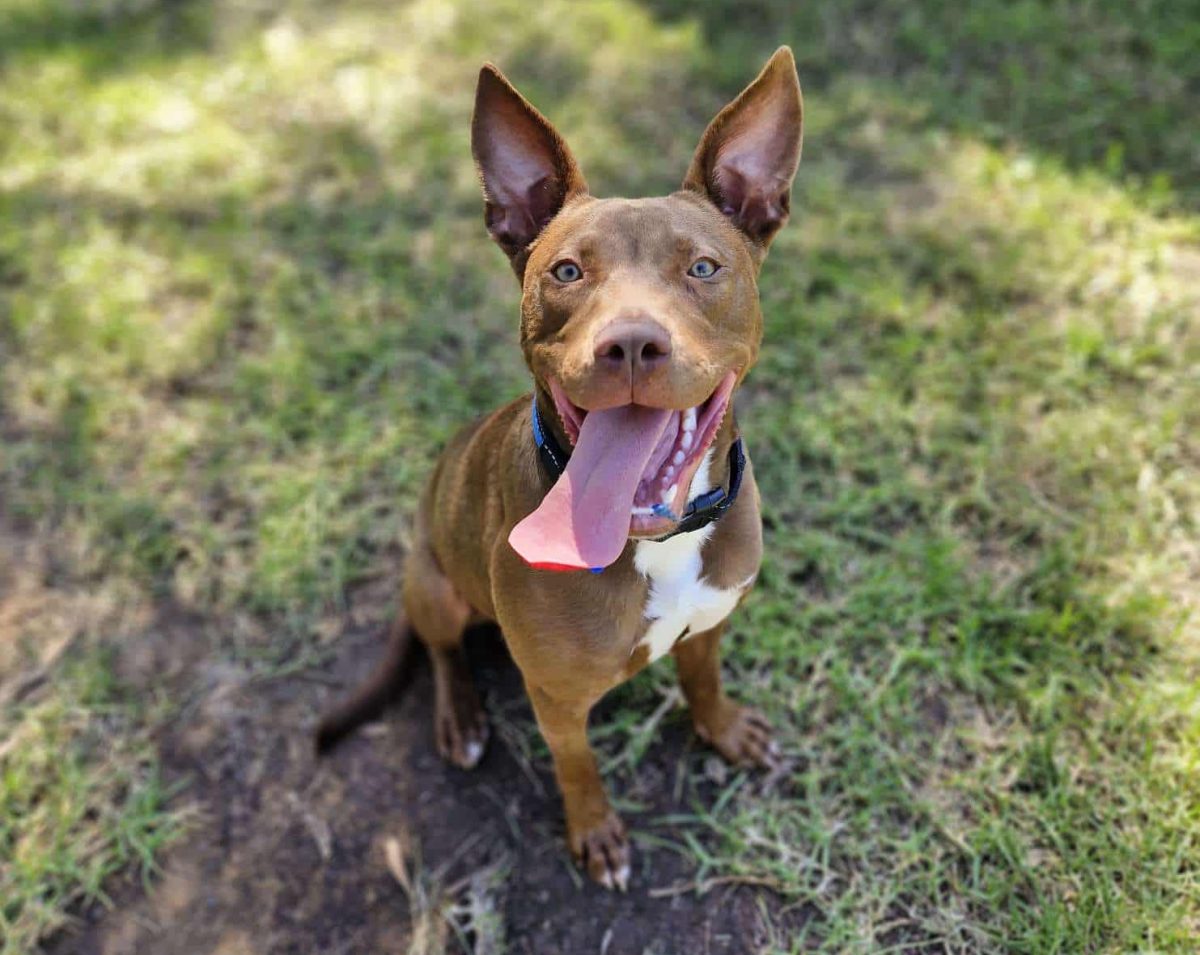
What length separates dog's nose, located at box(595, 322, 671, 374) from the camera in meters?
1.94

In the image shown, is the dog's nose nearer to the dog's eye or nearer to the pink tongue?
the pink tongue

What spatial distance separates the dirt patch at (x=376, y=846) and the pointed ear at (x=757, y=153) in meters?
1.70

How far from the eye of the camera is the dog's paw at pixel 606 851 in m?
2.91

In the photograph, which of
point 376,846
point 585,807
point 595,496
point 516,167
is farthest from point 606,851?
point 516,167

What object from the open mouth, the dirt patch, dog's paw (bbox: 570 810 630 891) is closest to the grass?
the dirt patch

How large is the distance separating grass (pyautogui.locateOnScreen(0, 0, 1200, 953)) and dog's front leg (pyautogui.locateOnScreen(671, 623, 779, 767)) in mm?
95

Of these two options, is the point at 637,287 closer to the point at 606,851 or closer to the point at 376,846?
the point at 606,851

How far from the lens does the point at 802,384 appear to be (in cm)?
416

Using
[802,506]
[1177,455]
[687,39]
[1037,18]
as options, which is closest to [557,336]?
[802,506]

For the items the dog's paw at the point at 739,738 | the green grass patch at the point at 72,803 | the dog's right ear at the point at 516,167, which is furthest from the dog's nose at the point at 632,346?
the green grass patch at the point at 72,803

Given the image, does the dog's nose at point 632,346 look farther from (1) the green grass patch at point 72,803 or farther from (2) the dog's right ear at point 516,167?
(1) the green grass patch at point 72,803

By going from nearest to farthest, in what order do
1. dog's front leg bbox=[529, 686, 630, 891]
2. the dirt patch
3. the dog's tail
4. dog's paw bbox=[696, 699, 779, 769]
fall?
dog's front leg bbox=[529, 686, 630, 891] → the dirt patch → dog's paw bbox=[696, 699, 779, 769] → the dog's tail

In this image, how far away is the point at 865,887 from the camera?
2861mm

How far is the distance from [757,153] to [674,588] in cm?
111
